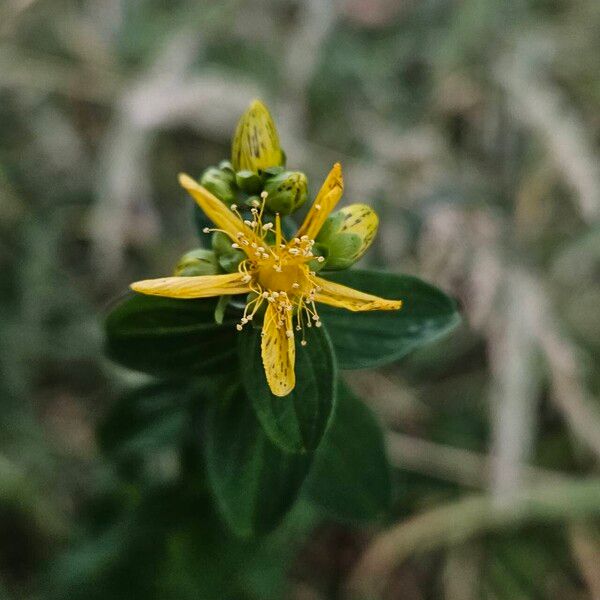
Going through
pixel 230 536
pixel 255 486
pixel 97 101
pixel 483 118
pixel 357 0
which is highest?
pixel 357 0

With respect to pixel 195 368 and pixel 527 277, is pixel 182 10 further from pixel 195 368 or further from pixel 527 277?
pixel 195 368

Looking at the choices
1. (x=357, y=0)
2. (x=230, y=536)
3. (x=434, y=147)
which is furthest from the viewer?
(x=357, y=0)

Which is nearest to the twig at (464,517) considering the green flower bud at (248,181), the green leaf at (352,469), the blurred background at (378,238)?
the blurred background at (378,238)

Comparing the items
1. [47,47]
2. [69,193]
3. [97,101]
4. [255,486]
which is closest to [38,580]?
[255,486]

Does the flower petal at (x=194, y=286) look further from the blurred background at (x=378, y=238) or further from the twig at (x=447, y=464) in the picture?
the twig at (x=447, y=464)

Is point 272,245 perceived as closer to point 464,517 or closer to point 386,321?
point 386,321

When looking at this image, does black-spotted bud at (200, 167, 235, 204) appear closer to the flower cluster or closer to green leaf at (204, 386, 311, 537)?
the flower cluster
